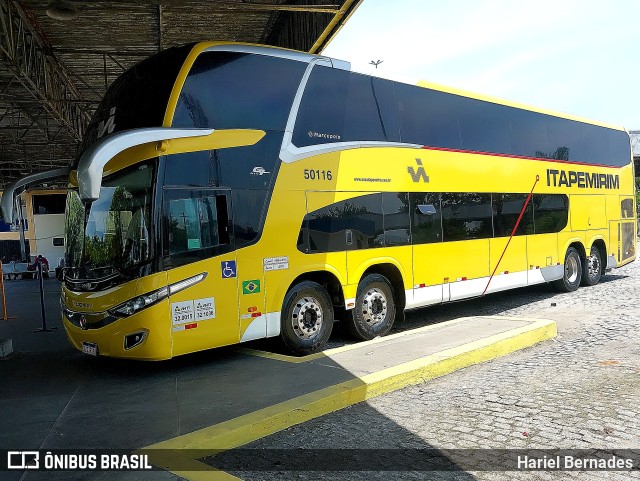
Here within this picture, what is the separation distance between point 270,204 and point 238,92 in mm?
1497

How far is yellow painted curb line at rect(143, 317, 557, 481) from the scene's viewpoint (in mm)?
→ 4367

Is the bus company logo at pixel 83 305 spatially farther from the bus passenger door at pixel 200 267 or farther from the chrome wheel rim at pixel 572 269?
the chrome wheel rim at pixel 572 269

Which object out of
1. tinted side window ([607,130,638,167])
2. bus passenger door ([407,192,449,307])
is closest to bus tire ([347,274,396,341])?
bus passenger door ([407,192,449,307])

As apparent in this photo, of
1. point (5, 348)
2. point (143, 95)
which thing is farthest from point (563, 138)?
point (5, 348)

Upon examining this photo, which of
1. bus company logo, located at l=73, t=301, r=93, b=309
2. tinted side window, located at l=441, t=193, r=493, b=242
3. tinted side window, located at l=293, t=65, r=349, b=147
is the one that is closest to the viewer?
bus company logo, located at l=73, t=301, r=93, b=309

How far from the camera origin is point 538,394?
18.6 ft

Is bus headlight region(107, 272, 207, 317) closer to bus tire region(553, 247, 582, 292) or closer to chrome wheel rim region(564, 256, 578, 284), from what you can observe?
bus tire region(553, 247, 582, 292)

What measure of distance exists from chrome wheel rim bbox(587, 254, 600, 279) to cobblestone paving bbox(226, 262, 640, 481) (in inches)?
247

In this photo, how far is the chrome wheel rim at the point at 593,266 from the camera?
14051mm

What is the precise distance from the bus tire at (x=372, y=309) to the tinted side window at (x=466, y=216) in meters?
1.73

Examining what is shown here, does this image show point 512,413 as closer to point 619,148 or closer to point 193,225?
point 193,225

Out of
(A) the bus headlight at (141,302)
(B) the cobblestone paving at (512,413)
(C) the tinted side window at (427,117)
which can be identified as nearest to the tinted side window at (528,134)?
(C) the tinted side window at (427,117)

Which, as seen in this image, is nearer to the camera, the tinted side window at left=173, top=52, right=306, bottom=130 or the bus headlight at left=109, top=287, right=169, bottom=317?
the bus headlight at left=109, top=287, right=169, bottom=317

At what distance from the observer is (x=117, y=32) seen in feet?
40.9
